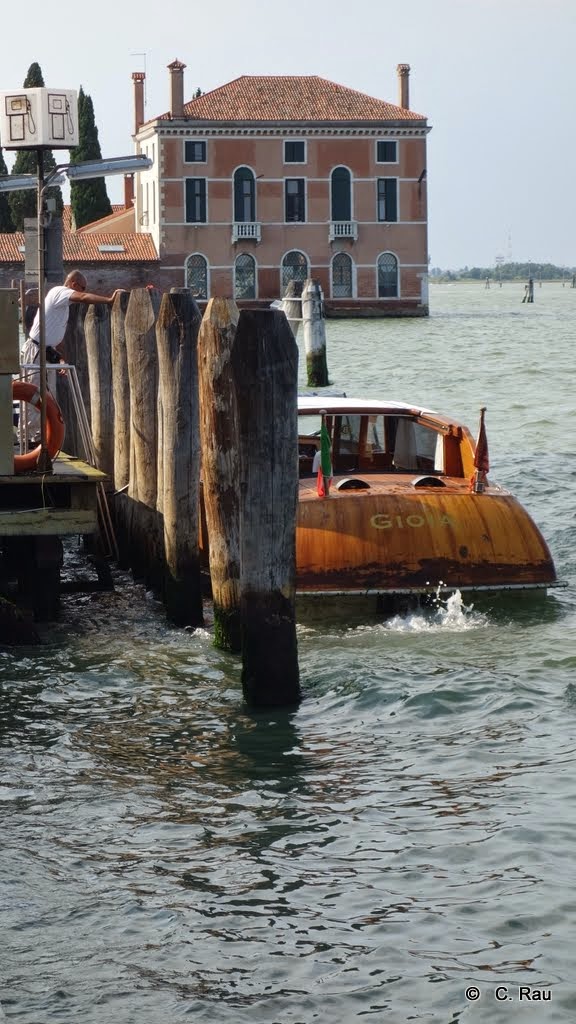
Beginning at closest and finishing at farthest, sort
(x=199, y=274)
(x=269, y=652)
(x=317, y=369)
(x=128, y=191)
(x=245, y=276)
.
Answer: (x=269, y=652) < (x=317, y=369) < (x=199, y=274) < (x=245, y=276) < (x=128, y=191)

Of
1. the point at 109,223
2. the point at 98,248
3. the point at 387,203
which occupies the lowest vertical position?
the point at 98,248

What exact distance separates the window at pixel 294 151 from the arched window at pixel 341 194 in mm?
1435

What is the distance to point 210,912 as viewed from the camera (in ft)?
18.5

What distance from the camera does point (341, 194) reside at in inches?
2425

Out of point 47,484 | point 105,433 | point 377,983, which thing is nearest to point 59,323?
point 105,433

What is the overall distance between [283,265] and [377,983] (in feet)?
189

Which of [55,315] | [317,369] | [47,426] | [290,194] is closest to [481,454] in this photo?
[47,426]

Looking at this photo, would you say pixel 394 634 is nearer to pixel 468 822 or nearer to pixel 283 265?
pixel 468 822

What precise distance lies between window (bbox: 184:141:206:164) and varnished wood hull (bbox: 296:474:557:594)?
51.8 meters

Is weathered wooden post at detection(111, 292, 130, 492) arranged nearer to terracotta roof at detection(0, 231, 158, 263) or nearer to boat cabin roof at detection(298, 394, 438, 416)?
boat cabin roof at detection(298, 394, 438, 416)

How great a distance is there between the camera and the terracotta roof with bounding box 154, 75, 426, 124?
60375 mm

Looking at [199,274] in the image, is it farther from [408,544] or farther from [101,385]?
[408,544]

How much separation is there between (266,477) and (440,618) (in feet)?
9.25

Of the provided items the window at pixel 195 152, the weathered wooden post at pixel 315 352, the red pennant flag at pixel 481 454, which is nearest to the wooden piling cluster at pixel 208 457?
the red pennant flag at pixel 481 454
